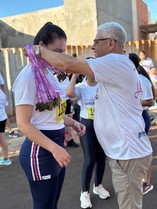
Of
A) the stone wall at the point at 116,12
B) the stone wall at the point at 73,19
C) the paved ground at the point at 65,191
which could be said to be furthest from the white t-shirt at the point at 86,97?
the stone wall at the point at 116,12

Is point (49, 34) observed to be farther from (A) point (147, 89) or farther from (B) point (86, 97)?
(A) point (147, 89)

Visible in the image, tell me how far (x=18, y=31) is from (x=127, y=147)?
1292cm

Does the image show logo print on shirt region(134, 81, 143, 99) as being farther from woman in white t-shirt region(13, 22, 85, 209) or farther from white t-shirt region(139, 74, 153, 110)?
white t-shirt region(139, 74, 153, 110)

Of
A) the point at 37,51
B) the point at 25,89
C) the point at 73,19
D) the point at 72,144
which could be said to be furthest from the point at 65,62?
the point at 73,19

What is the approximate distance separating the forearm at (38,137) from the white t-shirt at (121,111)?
51cm

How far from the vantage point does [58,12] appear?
43.3ft

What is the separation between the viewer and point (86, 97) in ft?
12.2

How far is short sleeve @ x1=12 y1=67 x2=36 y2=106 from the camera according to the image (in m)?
2.02

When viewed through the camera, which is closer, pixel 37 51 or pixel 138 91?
pixel 37 51

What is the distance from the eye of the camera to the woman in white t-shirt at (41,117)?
2016 millimetres

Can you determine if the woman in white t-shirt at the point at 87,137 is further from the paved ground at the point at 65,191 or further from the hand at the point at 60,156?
the hand at the point at 60,156

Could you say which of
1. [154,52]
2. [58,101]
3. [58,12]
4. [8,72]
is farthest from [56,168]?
[58,12]

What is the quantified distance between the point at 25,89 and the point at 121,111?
0.71 meters

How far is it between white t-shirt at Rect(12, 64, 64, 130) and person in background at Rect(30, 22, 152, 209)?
0.35 meters
